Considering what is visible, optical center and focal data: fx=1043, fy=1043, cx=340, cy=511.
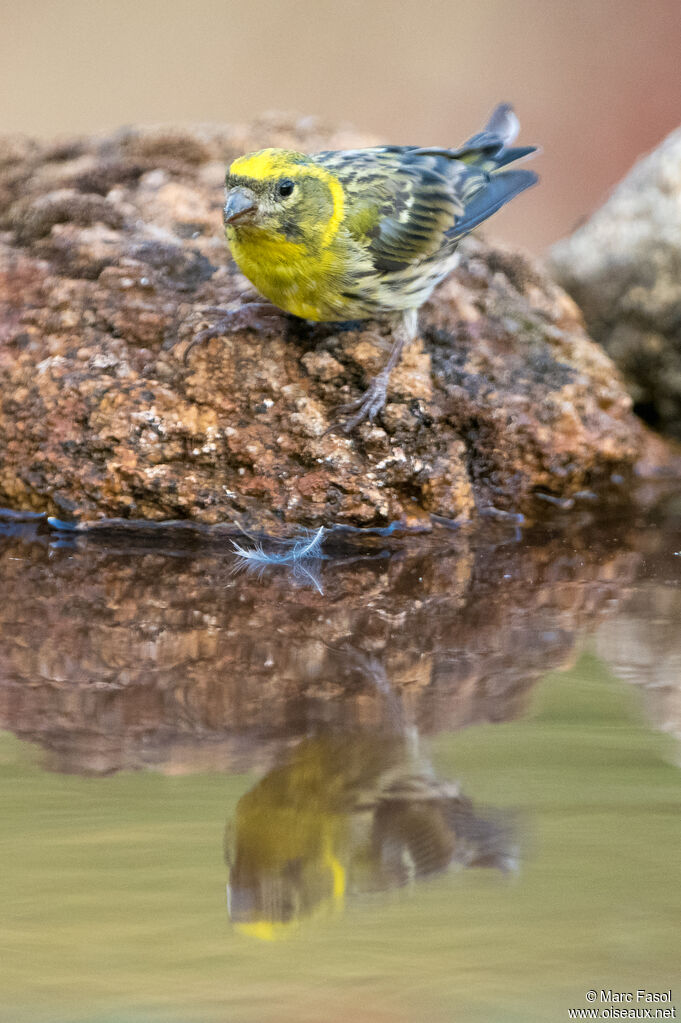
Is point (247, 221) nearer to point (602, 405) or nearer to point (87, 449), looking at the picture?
point (87, 449)

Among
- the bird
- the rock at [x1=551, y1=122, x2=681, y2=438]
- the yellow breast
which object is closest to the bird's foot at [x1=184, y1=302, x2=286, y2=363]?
the bird

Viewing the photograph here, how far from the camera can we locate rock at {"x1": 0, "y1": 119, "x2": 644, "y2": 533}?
10.0 feet

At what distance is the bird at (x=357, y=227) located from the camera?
286 centimetres

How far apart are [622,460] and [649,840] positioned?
2.27 metres

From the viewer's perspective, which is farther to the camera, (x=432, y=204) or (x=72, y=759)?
(x=432, y=204)

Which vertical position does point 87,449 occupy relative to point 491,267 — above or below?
below

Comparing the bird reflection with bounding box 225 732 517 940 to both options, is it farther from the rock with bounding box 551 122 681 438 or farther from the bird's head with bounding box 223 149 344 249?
the rock with bounding box 551 122 681 438

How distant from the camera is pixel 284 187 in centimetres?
285

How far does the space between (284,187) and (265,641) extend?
1280 millimetres

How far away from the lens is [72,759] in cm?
176

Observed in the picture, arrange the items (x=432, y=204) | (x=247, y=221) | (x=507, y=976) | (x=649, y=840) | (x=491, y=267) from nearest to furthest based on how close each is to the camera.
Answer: (x=507, y=976), (x=649, y=840), (x=247, y=221), (x=432, y=204), (x=491, y=267)

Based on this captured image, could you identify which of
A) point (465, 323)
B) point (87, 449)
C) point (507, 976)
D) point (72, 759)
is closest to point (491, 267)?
point (465, 323)

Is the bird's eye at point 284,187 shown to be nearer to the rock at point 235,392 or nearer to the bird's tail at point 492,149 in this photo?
the rock at point 235,392

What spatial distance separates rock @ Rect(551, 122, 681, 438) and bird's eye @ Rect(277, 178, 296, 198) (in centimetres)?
177
